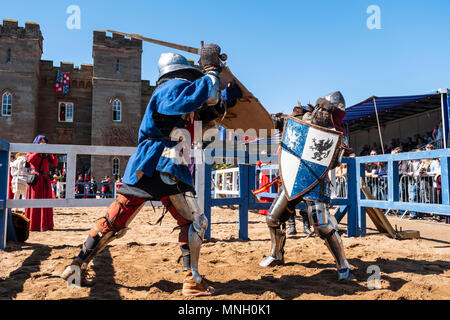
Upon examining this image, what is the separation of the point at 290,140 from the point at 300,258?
1.23 metres

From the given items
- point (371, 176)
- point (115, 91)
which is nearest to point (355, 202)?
point (371, 176)

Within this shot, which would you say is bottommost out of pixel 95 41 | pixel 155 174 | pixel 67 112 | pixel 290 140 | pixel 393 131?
pixel 155 174

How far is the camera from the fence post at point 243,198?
14.8 feet

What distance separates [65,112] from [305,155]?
2749 centimetres

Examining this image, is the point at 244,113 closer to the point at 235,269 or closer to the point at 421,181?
the point at 235,269

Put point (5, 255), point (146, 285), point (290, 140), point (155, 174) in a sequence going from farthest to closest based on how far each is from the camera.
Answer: point (5, 255) → point (290, 140) → point (146, 285) → point (155, 174)

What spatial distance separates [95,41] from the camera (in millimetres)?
25953

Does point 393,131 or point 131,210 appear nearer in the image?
point 131,210

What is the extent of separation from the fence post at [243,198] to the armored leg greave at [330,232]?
1746 millimetres

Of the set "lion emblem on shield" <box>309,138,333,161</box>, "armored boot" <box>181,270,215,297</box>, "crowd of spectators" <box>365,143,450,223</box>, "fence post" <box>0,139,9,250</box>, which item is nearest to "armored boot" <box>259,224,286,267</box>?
"lion emblem on shield" <box>309,138,333,161</box>

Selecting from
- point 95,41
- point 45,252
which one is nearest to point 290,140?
point 45,252

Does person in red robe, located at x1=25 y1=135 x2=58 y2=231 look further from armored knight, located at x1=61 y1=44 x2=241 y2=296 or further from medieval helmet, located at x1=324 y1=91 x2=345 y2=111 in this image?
medieval helmet, located at x1=324 y1=91 x2=345 y2=111

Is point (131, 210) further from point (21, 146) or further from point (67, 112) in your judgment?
point (67, 112)
